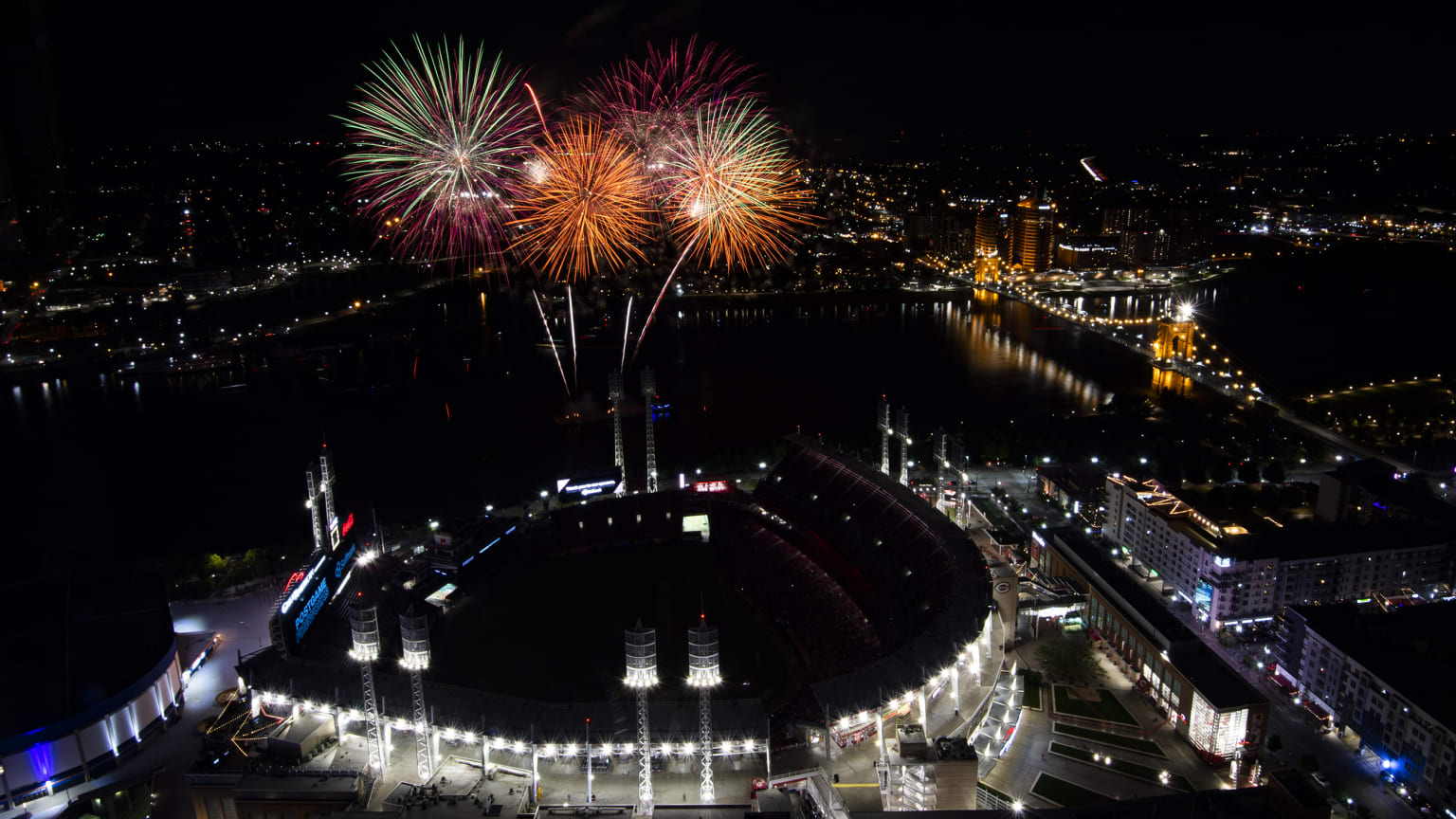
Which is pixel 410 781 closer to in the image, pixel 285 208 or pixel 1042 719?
pixel 1042 719

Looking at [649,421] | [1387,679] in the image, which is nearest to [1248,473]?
[1387,679]

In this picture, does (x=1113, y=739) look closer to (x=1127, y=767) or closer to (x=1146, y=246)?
(x=1127, y=767)

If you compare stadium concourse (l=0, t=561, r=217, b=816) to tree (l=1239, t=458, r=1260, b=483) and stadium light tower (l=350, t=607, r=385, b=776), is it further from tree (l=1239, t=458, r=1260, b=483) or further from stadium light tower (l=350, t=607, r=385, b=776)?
tree (l=1239, t=458, r=1260, b=483)

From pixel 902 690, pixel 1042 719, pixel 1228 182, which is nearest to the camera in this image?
pixel 902 690

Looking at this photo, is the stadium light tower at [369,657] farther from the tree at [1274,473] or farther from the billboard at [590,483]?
the tree at [1274,473]

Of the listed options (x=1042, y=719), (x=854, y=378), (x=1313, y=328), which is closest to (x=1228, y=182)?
(x=1313, y=328)
